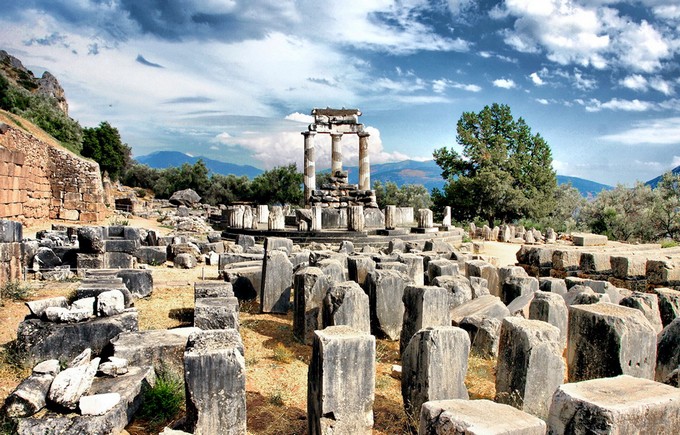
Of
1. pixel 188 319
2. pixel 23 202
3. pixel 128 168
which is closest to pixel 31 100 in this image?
pixel 128 168

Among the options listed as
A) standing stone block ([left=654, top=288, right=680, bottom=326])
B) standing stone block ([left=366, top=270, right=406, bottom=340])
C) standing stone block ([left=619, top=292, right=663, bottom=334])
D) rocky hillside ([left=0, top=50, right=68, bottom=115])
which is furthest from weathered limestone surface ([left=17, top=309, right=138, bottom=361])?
rocky hillside ([left=0, top=50, right=68, bottom=115])

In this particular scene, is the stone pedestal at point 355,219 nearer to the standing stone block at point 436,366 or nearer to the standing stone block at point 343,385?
the standing stone block at point 436,366

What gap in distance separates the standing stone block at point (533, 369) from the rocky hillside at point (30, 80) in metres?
49.7

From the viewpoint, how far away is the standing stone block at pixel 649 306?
5695mm

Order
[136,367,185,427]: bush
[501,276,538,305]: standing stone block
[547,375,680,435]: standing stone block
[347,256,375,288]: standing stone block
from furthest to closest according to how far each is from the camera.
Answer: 1. [347,256,375,288]: standing stone block
2. [501,276,538,305]: standing stone block
3. [136,367,185,427]: bush
4. [547,375,680,435]: standing stone block

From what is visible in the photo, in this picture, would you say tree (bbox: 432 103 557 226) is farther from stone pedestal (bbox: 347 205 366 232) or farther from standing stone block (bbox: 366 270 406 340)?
standing stone block (bbox: 366 270 406 340)

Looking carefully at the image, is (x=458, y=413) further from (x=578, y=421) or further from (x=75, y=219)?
(x=75, y=219)

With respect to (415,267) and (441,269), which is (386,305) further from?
(415,267)

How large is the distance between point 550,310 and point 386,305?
6.84 ft

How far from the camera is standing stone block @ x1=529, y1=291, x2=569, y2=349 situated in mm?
5727

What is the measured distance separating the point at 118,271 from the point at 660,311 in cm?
834

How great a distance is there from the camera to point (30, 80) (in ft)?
155

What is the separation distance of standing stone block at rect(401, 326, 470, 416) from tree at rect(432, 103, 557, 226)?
29.3 m

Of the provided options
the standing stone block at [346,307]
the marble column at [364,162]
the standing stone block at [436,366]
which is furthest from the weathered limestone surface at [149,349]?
the marble column at [364,162]
